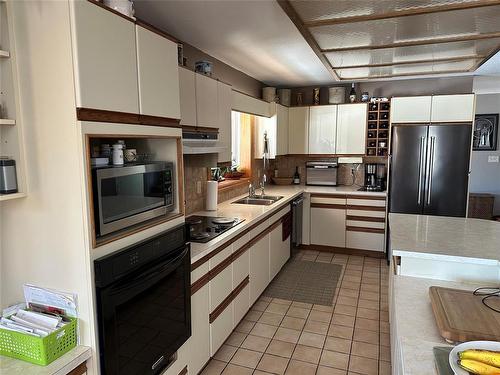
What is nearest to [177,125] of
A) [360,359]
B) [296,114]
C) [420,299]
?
[420,299]

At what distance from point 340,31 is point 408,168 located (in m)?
2.40

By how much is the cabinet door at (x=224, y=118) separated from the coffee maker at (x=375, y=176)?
2.44 m

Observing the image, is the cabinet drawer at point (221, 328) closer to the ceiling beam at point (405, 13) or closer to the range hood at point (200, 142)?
the range hood at point (200, 142)

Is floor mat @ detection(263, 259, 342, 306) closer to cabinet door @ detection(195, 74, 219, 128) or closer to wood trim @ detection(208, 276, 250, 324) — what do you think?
wood trim @ detection(208, 276, 250, 324)

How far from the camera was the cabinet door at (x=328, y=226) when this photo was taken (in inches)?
183

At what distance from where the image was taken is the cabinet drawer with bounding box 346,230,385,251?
4.52 m

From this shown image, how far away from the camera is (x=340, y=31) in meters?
2.43

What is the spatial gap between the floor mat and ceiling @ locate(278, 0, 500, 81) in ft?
7.54

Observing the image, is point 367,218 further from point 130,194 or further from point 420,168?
point 130,194

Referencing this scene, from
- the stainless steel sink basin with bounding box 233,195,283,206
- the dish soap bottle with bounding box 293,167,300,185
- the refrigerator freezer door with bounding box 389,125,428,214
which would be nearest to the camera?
the stainless steel sink basin with bounding box 233,195,283,206

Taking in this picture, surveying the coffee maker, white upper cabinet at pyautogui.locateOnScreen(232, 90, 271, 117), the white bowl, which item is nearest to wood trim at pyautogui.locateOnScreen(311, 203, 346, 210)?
the coffee maker

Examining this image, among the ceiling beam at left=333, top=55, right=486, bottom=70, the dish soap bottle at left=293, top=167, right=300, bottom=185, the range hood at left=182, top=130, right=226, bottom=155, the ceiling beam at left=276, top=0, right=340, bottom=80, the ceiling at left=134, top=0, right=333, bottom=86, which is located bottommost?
the dish soap bottle at left=293, top=167, right=300, bottom=185

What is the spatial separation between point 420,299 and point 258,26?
6.93 ft

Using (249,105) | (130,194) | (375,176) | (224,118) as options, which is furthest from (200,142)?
(375,176)
